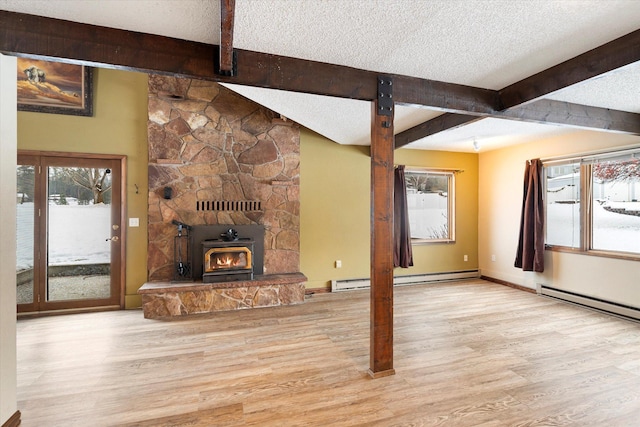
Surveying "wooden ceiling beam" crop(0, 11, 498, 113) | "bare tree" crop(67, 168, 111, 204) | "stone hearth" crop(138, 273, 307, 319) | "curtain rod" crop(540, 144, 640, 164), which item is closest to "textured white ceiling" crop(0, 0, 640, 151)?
"wooden ceiling beam" crop(0, 11, 498, 113)

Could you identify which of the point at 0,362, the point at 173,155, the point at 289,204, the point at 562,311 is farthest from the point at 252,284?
the point at 562,311

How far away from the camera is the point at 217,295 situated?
4.09 m

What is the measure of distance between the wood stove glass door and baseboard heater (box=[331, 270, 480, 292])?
325cm

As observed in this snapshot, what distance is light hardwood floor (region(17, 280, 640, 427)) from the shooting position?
2.06 metres

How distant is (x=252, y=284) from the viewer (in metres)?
4.18

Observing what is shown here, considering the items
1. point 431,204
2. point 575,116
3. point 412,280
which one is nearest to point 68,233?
point 412,280

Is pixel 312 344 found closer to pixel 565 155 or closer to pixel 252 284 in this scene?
pixel 252 284

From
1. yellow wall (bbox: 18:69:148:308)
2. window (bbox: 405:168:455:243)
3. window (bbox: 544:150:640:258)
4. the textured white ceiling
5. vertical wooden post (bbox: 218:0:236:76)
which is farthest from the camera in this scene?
window (bbox: 405:168:455:243)

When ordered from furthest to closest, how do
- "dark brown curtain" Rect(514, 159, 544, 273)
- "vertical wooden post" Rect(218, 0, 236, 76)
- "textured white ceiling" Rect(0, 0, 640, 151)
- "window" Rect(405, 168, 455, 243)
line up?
1. "window" Rect(405, 168, 455, 243)
2. "dark brown curtain" Rect(514, 159, 544, 273)
3. "textured white ceiling" Rect(0, 0, 640, 151)
4. "vertical wooden post" Rect(218, 0, 236, 76)

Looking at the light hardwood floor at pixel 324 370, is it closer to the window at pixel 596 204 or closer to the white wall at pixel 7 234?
the white wall at pixel 7 234

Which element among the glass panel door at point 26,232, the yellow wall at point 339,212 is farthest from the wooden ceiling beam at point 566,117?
the glass panel door at point 26,232

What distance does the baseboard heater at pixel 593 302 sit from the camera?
3850 millimetres

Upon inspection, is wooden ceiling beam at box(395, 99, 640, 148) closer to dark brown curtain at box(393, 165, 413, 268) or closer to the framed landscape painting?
dark brown curtain at box(393, 165, 413, 268)

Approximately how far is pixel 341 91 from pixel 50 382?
3.24 m
